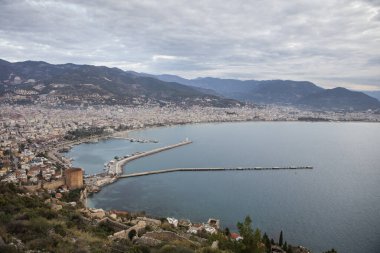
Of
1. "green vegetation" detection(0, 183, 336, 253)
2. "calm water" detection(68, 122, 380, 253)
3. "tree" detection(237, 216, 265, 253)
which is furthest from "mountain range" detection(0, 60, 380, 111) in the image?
"tree" detection(237, 216, 265, 253)

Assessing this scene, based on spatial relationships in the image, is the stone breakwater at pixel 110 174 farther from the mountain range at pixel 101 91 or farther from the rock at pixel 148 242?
the mountain range at pixel 101 91

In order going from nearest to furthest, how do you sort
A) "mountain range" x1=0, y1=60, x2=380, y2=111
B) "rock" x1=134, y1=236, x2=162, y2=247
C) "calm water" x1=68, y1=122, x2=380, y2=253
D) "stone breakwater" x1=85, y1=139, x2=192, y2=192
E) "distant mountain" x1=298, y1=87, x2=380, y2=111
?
1. "rock" x1=134, y1=236, x2=162, y2=247
2. "calm water" x1=68, y1=122, x2=380, y2=253
3. "stone breakwater" x1=85, y1=139, x2=192, y2=192
4. "mountain range" x1=0, y1=60, x2=380, y2=111
5. "distant mountain" x1=298, y1=87, x2=380, y2=111

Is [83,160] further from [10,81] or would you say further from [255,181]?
[10,81]

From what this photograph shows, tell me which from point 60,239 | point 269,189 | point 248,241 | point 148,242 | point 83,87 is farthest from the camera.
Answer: point 83,87

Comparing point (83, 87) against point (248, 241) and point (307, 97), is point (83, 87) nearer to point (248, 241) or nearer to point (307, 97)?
point (248, 241)

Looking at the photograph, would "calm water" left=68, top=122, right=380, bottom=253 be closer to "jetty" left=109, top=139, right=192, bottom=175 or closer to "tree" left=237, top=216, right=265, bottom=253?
"jetty" left=109, top=139, right=192, bottom=175

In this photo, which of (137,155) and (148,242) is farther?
(137,155)

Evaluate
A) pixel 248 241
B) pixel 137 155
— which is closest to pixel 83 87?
pixel 137 155
